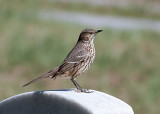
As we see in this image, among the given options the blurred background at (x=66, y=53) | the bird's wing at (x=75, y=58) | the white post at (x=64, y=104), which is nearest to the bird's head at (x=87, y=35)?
the bird's wing at (x=75, y=58)

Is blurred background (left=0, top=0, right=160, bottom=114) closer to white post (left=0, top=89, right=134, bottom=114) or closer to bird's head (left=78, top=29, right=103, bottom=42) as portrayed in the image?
bird's head (left=78, top=29, right=103, bottom=42)

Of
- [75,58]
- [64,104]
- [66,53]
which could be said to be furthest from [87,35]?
[66,53]

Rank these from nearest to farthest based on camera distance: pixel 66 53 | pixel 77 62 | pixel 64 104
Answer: pixel 64 104 < pixel 77 62 < pixel 66 53

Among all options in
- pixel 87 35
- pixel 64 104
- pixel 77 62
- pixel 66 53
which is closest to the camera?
pixel 64 104

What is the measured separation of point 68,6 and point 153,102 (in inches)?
668

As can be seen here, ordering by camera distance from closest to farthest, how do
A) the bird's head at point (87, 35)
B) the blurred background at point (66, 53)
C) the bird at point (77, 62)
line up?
the bird at point (77, 62) < the bird's head at point (87, 35) < the blurred background at point (66, 53)

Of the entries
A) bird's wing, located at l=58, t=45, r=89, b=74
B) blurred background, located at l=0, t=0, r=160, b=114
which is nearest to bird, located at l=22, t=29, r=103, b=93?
bird's wing, located at l=58, t=45, r=89, b=74

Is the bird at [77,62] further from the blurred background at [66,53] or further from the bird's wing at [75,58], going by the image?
the blurred background at [66,53]

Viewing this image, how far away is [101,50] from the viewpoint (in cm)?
1477

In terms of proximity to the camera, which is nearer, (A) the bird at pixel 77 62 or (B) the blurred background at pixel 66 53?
(A) the bird at pixel 77 62

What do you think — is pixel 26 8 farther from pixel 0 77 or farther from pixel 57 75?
pixel 57 75

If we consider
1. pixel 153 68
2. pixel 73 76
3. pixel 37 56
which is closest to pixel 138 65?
pixel 153 68

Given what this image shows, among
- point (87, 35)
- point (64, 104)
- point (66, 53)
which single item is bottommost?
point (66, 53)

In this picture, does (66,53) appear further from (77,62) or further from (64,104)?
(64,104)
